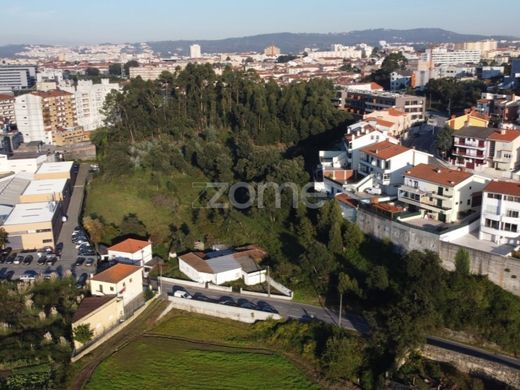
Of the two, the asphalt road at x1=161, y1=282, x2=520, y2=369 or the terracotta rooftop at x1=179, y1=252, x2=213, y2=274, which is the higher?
the terracotta rooftop at x1=179, y1=252, x2=213, y2=274

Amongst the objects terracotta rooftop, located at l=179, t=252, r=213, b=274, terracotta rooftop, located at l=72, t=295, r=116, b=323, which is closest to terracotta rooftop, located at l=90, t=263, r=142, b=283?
terracotta rooftop, located at l=72, t=295, r=116, b=323

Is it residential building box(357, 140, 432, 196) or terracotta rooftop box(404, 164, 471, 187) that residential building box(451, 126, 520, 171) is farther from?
terracotta rooftop box(404, 164, 471, 187)

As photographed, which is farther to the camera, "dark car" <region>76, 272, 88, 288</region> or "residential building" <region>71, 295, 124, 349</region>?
"dark car" <region>76, 272, 88, 288</region>

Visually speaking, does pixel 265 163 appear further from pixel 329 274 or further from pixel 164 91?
pixel 164 91

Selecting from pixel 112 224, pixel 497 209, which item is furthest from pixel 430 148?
pixel 112 224

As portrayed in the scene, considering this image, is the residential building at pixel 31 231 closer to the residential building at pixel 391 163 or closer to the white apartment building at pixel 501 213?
the residential building at pixel 391 163
